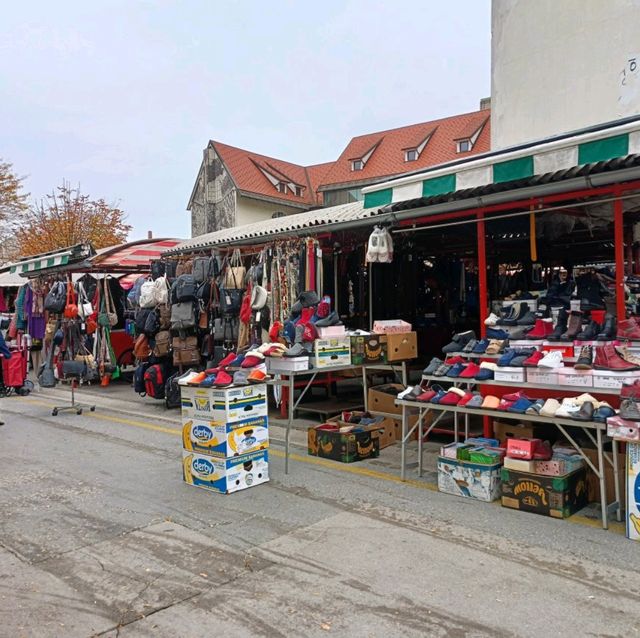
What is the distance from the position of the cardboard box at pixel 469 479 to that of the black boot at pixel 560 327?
1.49 metres

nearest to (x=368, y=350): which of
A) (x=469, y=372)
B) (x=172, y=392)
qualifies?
(x=469, y=372)

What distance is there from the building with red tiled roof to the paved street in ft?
102

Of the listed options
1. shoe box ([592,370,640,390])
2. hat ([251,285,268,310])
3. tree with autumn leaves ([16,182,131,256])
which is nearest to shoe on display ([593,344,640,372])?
shoe box ([592,370,640,390])

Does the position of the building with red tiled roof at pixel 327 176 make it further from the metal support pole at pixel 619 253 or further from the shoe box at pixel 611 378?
the shoe box at pixel 611 378

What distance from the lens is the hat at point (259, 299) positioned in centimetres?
856

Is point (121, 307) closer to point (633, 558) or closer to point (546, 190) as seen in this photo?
point (546, 190)

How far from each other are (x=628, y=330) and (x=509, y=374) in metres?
1.06

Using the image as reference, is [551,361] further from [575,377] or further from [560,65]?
[560,65]

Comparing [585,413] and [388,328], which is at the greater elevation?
[388,328]

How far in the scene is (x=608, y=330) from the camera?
5203mm

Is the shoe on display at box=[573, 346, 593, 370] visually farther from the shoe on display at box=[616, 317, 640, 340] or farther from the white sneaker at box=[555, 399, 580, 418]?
the white sneaker at box=[555, 399, 580, 418]

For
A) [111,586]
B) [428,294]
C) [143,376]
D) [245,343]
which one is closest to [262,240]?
[245,343]

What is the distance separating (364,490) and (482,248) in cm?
296

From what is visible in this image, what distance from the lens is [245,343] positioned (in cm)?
892
